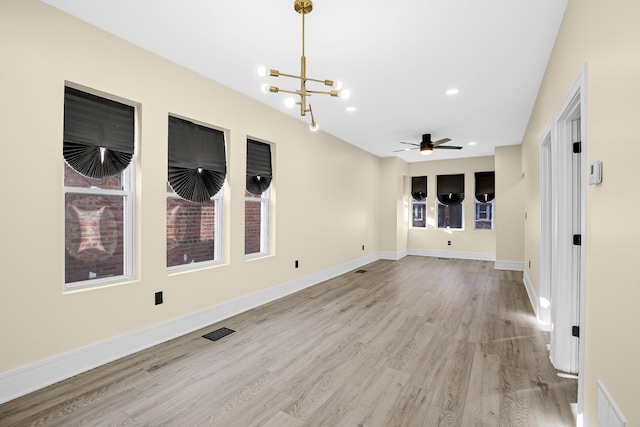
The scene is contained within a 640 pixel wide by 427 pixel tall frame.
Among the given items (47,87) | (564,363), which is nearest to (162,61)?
(47,87)

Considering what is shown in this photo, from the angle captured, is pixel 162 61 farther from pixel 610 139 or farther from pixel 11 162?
pixel 610 139

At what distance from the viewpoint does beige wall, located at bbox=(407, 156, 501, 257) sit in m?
8.13

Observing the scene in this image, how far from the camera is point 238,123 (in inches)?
154

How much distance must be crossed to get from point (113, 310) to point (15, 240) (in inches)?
35.8

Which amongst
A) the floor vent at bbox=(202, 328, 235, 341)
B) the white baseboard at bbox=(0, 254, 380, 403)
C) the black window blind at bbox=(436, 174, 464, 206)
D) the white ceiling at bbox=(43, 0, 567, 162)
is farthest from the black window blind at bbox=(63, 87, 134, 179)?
the black window blind at bbox=(436, 174, 464, 206)

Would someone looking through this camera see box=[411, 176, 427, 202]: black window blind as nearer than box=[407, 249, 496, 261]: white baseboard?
No

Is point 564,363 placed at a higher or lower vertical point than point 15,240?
lower

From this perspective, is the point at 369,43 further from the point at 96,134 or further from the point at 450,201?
the point at 450,201

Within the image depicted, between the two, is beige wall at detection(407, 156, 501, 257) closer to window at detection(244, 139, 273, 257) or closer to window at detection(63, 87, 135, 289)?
window at detection(244, 139, 273, 257)

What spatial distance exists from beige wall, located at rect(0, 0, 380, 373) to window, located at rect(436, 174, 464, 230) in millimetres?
5448

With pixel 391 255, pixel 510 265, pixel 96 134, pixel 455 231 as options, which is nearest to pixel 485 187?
pixel 455 231

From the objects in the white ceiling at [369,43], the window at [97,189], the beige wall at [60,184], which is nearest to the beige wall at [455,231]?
the white ceiling at [369,43]

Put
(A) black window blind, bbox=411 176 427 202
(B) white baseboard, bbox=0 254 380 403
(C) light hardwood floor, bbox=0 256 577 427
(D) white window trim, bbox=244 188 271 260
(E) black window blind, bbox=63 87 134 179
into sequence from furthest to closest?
(A) black window blind, bbox=411 176 427 202
(D) white window trim, bbox=244 188 271 260
(E) black window blind, bbox=63 87 134 179
(B) white baseboard, bbox=0 254 380 403
(C) light hardwood floor, bbox=0 256 577 427

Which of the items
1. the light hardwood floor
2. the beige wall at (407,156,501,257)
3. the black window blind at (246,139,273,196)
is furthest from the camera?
the beige wall at (407,156,501,257)
